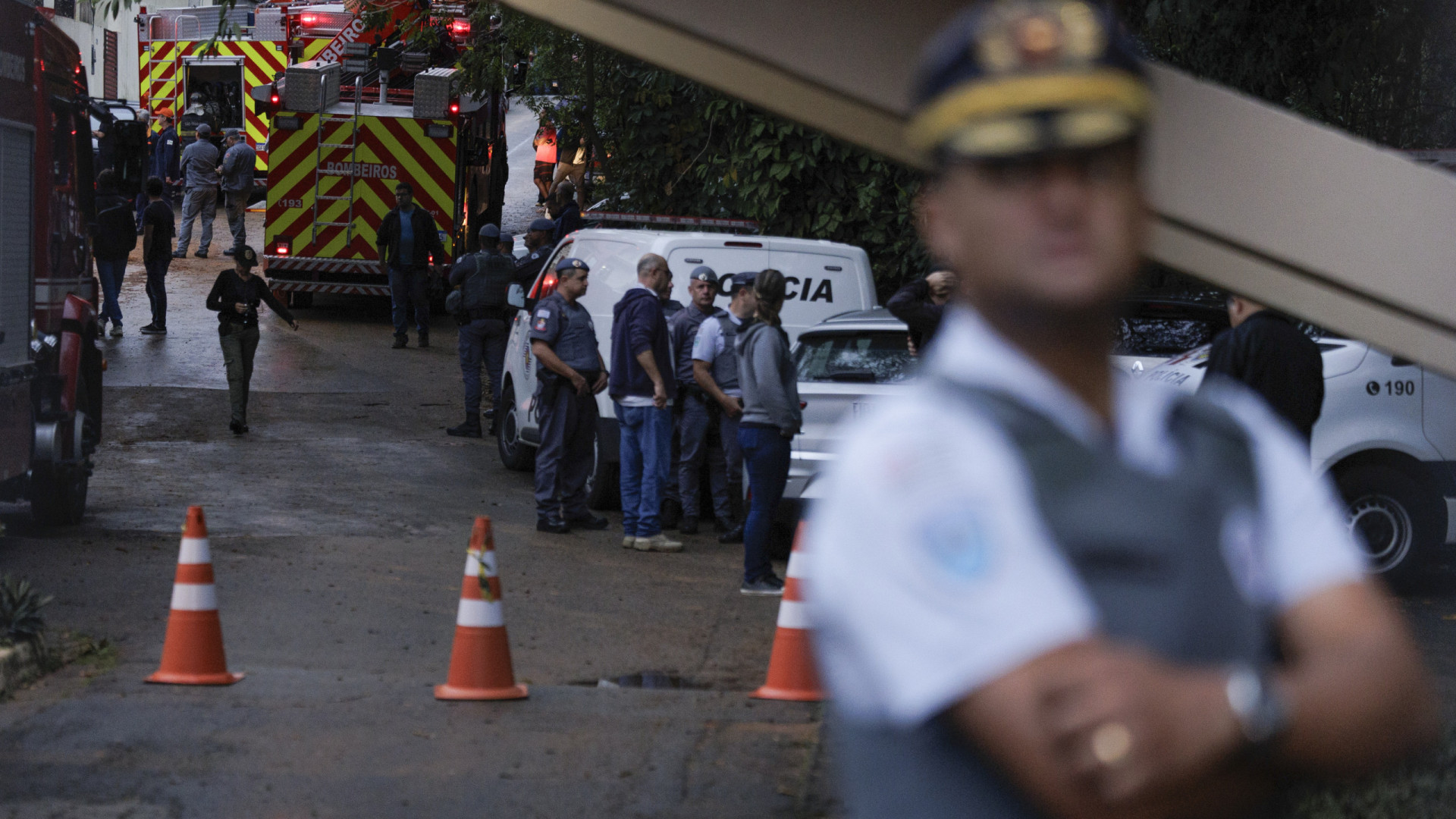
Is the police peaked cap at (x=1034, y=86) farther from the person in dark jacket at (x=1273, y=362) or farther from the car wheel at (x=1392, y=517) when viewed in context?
the car wheel at (x=1392, y=517)

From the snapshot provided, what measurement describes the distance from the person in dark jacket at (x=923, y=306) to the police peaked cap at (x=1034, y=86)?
334 inches

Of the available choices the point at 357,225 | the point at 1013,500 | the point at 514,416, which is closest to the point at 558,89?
the point at 357,225

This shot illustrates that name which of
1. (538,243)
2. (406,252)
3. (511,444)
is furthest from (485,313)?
(406,252)

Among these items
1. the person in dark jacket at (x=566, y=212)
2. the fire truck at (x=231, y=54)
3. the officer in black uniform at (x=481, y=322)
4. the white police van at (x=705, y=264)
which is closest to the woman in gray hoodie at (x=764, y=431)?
the white police van at (x=705, y=264)

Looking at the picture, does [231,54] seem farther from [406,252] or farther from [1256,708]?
[1256,708]

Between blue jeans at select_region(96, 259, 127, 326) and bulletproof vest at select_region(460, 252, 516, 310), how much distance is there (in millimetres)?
6172

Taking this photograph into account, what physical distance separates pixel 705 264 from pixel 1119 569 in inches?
425

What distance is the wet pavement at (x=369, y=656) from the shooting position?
18.5ft

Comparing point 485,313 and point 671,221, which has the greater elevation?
point 671,221

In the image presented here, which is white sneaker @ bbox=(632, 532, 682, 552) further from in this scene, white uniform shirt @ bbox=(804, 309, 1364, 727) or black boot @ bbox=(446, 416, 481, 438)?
white uniform shirt @ bbox=(804, 309, 1364, 727)

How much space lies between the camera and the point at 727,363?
11.0 metres

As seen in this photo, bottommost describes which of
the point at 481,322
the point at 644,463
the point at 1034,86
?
→ the point at 644,463

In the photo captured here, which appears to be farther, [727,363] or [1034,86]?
[727,363]

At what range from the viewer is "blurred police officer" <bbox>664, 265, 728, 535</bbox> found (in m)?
11.3
